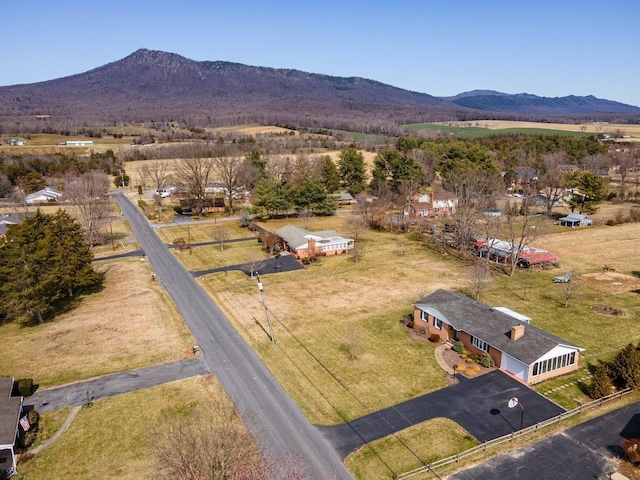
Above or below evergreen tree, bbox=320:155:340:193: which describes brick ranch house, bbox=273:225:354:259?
below

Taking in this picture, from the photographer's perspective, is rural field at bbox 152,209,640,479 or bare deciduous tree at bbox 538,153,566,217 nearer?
rural field at bbox 152,209,640,479

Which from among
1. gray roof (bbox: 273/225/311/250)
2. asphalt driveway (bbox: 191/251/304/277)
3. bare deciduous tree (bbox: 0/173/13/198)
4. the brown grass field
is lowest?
the brown grass field

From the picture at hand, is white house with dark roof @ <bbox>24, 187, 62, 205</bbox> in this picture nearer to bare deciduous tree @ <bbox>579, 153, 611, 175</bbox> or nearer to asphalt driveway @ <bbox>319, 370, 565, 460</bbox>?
asphalt driveway @ <bbox>319, 370, 565, 460</bbox>

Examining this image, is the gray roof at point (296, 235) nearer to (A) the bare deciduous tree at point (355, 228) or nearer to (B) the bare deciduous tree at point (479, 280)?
(A) the bare deciduous tree at point (355, 228)

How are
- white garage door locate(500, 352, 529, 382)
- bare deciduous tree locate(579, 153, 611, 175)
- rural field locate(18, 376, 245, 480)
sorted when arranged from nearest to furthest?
rural field locate(18, 376, 245, 480) → white garage door locate(500, 352, 529, 382) → bare deciduous tree locate(579, 153, 611, 175)

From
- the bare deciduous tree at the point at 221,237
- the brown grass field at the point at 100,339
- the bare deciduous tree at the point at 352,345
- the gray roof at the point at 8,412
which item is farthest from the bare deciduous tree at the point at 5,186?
the bare deciduous tree at the point at 352,345

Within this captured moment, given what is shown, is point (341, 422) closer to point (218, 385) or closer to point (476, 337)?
point (218, 385)

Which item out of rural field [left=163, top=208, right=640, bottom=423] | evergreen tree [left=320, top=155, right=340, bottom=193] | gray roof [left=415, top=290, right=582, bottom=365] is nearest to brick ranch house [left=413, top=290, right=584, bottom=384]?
gray roof [left=415, top=290, right=582, bottom=365]
